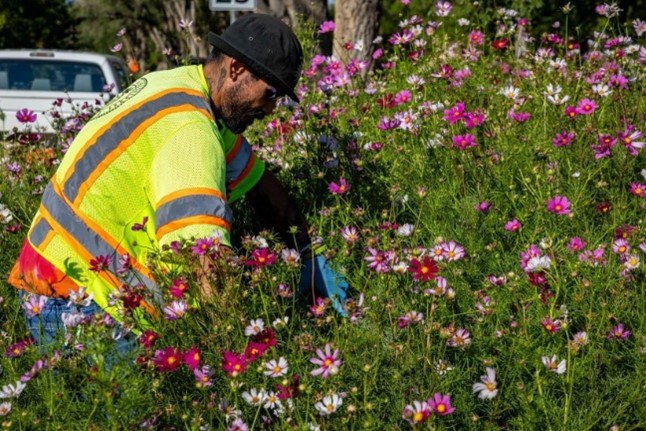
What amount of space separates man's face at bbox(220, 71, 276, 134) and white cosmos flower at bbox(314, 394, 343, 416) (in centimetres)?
114

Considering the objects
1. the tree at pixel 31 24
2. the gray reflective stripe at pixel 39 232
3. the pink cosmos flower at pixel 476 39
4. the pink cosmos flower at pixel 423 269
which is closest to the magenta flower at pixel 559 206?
the pink cosmos flower at pixel 423 269

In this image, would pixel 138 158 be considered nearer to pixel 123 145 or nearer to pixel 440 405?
pixel 123 145

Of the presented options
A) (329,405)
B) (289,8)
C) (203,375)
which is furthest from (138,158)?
(289,8)

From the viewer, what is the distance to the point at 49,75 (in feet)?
39.6

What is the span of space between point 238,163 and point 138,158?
0.70 m

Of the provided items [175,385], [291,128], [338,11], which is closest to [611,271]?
[175,385]

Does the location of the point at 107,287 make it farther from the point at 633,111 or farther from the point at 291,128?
the point at 633,111

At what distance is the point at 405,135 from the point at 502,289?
5.31 ft

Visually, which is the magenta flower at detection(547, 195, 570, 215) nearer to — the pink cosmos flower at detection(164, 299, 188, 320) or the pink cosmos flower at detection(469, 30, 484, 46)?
the pink cosmos flower at detection(164, 299, 188, 320)

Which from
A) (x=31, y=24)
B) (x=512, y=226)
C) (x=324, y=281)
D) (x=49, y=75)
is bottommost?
(x=31, y=24)

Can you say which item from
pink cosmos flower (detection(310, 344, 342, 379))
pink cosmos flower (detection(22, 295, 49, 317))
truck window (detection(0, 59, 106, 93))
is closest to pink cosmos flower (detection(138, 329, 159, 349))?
pink cosmos flower (detection(22, 295, 49, 317))

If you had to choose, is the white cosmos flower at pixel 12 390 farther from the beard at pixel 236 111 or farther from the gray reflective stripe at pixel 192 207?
the beard at pixel 236 111

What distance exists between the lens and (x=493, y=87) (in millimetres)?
5016

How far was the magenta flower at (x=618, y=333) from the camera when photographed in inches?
110
